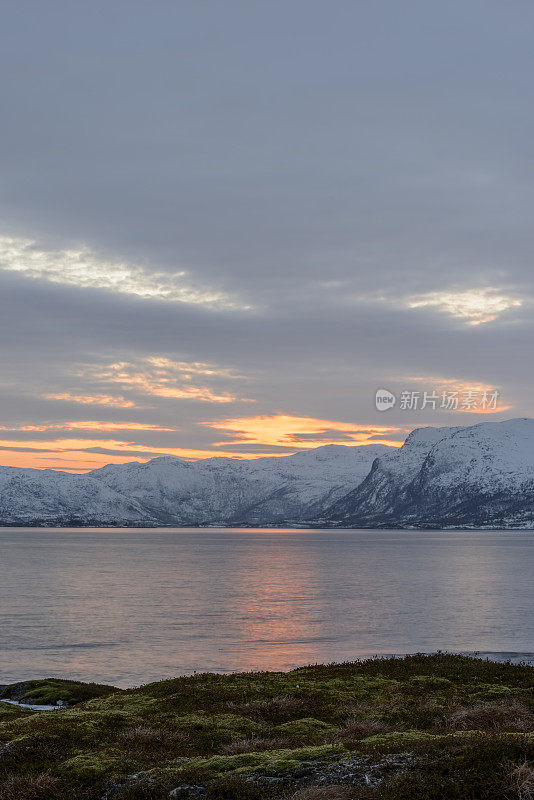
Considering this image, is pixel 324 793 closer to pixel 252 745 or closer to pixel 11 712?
pixel 252 745

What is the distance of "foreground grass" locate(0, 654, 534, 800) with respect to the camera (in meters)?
14.4

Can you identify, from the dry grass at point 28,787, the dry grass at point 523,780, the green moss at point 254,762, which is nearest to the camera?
the dry grass at point 523,780

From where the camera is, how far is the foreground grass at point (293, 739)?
14.4 meters

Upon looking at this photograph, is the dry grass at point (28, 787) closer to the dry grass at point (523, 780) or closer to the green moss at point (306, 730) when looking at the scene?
the green moss at point (306, 730)

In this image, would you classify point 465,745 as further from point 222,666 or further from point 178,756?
point 222,666

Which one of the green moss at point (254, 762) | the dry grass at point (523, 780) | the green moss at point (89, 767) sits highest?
the dry grass at point (523, 780)

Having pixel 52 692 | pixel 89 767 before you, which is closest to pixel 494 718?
pixel 89 767

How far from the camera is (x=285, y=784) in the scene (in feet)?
49.3

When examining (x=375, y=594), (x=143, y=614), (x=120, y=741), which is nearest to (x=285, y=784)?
(x=120, y=741)

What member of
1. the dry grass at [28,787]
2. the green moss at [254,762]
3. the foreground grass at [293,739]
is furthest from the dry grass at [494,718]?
the dry grass at [28,787]

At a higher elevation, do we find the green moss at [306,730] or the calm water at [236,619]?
the green moss at [306,730]

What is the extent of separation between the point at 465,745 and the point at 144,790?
293 inches

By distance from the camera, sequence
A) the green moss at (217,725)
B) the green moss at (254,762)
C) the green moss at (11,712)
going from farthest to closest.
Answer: the green moss at (11,712) → the green moss at (217,725) → the green moss at (254,762)

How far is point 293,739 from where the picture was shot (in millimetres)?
20766
